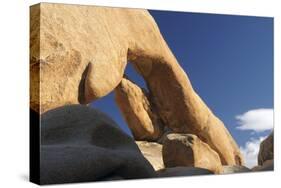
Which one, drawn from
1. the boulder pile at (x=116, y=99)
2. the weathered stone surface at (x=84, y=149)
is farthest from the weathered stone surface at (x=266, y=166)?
the weathered stone surface at (x=84, y=149)

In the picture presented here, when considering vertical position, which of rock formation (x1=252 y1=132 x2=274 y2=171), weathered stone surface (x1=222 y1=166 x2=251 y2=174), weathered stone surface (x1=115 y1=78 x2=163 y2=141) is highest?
weathered stone surface (x1=115 y1=78 x2=163 y2=141)

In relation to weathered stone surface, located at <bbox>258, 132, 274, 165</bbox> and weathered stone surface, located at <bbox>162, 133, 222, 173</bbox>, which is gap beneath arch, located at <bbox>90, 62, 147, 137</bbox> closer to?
weathered stone surface, located at <bbox>162, 133, 222, 173</bbox>

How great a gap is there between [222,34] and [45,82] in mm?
2817

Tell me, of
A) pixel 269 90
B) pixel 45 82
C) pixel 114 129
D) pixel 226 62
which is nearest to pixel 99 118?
pixel 114 129

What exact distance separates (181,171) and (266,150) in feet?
5.33

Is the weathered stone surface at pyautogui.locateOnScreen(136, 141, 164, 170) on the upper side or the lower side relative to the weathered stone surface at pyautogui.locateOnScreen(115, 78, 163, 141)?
lower

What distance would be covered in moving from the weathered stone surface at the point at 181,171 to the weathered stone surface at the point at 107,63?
56 centimetres

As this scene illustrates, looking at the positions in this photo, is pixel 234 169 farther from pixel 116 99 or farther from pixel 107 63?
pixel 107 63

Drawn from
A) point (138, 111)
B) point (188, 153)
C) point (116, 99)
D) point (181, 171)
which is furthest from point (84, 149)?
point (188, 153)

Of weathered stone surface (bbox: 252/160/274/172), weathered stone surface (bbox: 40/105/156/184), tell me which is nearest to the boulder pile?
weathered stone surface (bbox: 40/105/156/184)

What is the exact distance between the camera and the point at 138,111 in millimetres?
10133

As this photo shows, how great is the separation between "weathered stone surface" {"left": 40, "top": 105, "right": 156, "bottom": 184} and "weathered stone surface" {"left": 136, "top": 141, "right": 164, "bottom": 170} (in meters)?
0.18

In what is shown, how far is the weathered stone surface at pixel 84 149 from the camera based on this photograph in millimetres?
8711

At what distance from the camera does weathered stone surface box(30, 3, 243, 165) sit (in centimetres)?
890
